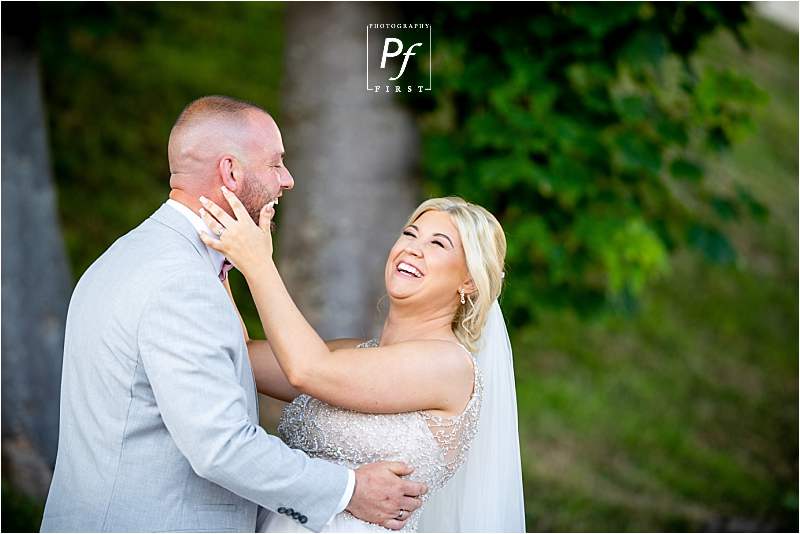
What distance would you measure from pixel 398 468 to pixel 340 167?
334 cm

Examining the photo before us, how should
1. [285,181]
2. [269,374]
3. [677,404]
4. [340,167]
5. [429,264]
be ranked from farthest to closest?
[677,404] < [340,167] < [269,374] < [429,264] < [285,181]

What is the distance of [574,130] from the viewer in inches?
236

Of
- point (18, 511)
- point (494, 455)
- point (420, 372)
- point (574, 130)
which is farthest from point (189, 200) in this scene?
point (574, 130)

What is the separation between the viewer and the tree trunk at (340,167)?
629 cm

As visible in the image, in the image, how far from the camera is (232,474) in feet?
9.35

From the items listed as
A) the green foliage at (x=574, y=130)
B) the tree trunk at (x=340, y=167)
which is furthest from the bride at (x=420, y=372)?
the tree trunk at (x=340, y=167)

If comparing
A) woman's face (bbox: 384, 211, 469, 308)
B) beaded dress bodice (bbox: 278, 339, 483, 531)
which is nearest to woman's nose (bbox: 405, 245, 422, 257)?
woman's face (bbox: 384, 211, 469, 308)

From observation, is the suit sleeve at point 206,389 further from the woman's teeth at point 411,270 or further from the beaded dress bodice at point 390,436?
the woman's teeth at point 411,270

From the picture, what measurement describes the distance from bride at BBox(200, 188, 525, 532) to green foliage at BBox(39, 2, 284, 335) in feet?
15.4

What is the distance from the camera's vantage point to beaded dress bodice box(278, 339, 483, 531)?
334cm

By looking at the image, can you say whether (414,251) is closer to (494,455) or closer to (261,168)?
(261,168)

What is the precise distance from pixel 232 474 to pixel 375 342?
107 cm

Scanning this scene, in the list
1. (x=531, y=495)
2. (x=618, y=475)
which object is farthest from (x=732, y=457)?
(x=531, y=495)

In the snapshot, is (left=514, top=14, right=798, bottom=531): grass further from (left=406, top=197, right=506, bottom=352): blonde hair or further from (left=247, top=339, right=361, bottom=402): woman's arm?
(left=247, top=339, right=361, bottom=402): woman's arm
